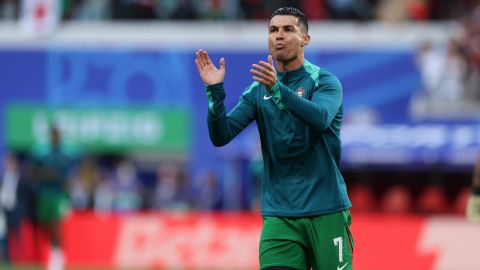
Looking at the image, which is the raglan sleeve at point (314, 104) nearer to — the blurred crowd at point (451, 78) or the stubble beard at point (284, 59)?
the stubble beard at point (284, 59)

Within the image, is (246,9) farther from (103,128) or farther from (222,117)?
(222,117)

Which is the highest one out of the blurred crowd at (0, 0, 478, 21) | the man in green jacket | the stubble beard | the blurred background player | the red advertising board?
the blurred crowd at (0, 0, 478, 21)

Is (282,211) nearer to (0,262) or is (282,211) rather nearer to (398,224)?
(398,224)

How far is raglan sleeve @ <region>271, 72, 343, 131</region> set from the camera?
739 centimetres

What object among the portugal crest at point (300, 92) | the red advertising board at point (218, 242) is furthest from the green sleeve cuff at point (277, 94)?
the red advertising board at point (218, 242)

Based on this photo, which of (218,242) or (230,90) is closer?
(218,242)

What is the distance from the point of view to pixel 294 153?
7.86 m

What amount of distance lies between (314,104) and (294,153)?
1.72ft

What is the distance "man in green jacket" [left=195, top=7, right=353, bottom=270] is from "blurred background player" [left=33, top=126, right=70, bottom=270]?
8.82m

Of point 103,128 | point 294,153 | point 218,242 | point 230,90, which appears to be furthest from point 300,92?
point 103,128

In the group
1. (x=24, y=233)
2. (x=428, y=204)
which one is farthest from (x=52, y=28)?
(x=428, y=204)

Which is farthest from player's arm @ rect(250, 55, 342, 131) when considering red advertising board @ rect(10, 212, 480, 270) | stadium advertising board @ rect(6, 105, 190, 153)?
stadium advertising board @ rect(6, 105, 190, 153)

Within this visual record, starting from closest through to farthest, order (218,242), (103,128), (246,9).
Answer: (218,242) < (103,128) < (246,9)

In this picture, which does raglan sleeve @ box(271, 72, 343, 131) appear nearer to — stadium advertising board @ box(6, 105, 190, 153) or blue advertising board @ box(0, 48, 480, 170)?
blue advertising board @ box(0, 48, 480, 170)
